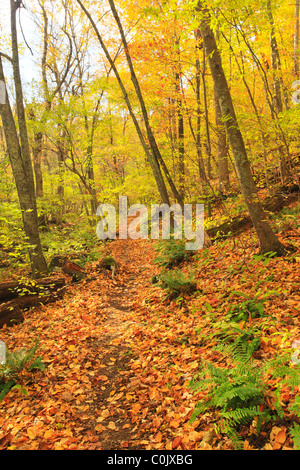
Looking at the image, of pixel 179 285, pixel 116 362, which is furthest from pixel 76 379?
pixel 179 285

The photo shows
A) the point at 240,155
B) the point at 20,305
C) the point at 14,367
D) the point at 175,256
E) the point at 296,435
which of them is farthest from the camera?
the point at 175,256

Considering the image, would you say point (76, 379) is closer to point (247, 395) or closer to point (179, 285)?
point (247, 395)

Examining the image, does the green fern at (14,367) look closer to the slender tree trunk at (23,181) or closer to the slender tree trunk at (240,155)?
the slender tree trunk at (23,181)

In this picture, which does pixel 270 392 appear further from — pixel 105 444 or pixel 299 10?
pixel 299 10

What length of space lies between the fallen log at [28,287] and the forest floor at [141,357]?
45 centimetres

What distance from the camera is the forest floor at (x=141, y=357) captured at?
280cm

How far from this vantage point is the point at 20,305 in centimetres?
640

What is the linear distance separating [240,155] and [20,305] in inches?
240

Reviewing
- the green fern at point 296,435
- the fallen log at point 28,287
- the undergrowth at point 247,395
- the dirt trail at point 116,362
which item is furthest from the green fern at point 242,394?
the fallen log at point 28,287

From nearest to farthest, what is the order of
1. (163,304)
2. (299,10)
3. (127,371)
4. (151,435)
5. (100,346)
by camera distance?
(151,435)
(127,371)
(100,346)
(163,304)
(299,10)

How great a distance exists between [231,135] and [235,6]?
258cm

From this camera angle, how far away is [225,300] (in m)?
4.92

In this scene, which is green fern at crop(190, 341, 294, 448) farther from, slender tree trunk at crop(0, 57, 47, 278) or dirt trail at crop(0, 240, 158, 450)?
slender tree trunk at crop(0, 57, 47, 278)
